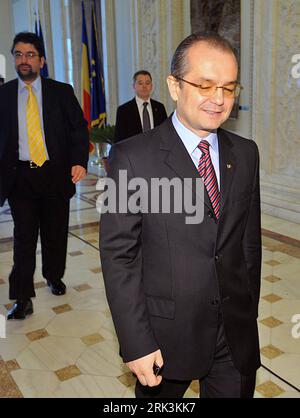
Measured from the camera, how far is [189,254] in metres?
1.58

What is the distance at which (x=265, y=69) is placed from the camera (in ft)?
21.3

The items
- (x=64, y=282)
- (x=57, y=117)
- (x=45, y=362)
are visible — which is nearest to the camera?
(x=45, y=362)

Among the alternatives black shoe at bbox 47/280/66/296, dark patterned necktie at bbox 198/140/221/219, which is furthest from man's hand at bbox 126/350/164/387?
black shoe at bbox 47/280/66/296

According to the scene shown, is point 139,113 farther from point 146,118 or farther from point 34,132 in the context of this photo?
point 34,132

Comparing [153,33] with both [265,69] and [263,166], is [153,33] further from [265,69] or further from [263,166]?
[263,166]

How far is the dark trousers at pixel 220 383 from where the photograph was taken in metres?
1.69

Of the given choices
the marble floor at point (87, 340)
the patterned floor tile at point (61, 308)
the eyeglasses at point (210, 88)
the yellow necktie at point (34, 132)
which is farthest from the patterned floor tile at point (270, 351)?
→ the eyeglasses at point (210, 88)

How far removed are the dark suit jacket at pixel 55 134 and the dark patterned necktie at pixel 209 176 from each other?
2.12 meters

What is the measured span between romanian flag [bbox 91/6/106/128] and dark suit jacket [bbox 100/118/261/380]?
10048 millimetres

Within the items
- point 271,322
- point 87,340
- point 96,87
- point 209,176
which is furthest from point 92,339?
point 96,87

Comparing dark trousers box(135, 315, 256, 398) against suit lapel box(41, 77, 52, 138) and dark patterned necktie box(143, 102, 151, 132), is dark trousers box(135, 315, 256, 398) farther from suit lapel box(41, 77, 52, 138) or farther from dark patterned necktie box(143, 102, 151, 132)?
dark patterned necktie box(143, 102, 151, 132)

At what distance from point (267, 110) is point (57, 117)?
12.4 feet

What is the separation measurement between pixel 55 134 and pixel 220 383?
7.82 feet

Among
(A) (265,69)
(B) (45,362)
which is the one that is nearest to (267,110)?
(A) (265,69)
